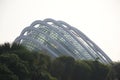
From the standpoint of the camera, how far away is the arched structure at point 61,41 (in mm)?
83875

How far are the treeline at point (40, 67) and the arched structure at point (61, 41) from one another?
23.6 meters

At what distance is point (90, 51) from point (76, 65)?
34.6 metres

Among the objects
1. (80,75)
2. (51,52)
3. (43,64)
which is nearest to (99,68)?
(80,75)

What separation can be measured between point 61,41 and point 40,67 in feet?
142

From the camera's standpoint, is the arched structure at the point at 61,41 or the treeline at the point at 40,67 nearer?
Result: the treeline at the point at 40,67

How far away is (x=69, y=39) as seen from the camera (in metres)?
85.8

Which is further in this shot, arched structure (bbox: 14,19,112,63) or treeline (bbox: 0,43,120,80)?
arched structure (bbox: 14,19,112,63)

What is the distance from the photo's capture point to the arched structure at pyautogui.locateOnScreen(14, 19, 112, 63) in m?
83.9

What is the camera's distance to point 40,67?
42.2 metres

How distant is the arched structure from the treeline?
23.6m

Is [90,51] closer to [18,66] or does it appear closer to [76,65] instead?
[76,65]

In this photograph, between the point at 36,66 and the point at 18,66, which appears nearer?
Answer: the point at 18,66

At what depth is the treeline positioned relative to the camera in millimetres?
37750

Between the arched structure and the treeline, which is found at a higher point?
the arched structure
